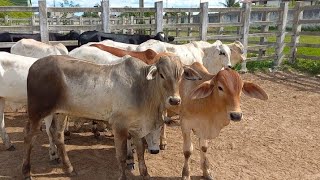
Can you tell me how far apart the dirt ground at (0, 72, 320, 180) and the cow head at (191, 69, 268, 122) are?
1251mm

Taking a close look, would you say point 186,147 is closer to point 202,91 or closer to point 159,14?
point 202,91

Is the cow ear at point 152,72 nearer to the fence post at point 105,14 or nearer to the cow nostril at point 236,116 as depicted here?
the cow nostril at point 236,116

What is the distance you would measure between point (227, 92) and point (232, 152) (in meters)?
2.00

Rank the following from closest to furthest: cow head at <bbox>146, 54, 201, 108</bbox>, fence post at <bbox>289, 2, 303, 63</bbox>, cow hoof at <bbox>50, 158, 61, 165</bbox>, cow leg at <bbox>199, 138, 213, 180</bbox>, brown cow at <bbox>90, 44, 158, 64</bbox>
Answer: cow head at <bbox>146, 54, 201, 108</bbox> → cow leg at <bbox>199, 138, 213, 180</bbox> → cow hoof at <bbox>50, 158, 61, 165</bbox> → brown cow at <bbox>90, 44, 158, 64</bbox> → fence post at <bbox>289, 2, 303, 63</bbox>

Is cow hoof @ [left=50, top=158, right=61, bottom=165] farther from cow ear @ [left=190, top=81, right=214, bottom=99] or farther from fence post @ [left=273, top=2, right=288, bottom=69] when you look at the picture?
fence post @ [left=273, top=2, right=288, bottom=69]

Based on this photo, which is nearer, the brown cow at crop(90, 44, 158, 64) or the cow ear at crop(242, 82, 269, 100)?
the cow ear at crop(242, 82, 269, 100)

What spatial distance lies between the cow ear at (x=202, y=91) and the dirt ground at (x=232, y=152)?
4.42ft

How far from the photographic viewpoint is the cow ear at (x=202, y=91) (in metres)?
3.88

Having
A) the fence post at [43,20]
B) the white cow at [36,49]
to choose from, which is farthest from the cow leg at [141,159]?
the fence post at [43,20]

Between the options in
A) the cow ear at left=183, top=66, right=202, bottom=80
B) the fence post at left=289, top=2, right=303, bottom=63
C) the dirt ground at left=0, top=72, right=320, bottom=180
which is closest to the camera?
the cow ear at left=183, top=66, right=202, bottom=80

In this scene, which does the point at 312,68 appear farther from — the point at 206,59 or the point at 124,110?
the point at 124,110

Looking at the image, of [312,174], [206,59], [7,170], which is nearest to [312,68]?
[206,59]

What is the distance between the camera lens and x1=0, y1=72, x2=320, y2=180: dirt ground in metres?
4.77

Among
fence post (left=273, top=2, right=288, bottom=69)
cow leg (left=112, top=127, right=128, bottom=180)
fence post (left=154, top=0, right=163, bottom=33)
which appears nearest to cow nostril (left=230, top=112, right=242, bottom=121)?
cow leg (left=112, top=127, right=128, bottom=180)
